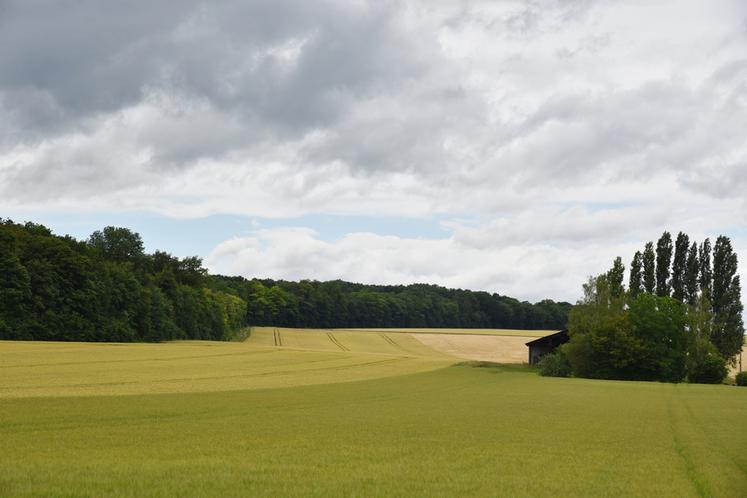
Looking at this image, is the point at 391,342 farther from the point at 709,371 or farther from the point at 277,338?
the point at 709,371

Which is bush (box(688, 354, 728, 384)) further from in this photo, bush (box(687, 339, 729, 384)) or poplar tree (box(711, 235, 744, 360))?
poplar tree (box(711, 235, 744, 360))

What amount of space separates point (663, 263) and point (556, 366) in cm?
2471

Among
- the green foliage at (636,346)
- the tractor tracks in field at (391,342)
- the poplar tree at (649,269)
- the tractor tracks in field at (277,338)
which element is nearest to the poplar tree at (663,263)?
the poplar tree at (649,269)

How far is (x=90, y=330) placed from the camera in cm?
9438

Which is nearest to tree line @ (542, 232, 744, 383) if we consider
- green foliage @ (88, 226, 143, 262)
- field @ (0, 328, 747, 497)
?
field @ (0, 328, 747, 497)

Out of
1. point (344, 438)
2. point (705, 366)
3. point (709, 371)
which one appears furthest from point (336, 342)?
point (344, 438)

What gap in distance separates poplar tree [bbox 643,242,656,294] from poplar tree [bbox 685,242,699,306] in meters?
4.00

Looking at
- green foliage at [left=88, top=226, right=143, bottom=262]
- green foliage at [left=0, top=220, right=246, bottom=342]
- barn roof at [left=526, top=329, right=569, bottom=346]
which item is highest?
green foliage at [left=88, top=226, right=143, bottom=262]

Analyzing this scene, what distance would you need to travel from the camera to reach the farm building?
322ft

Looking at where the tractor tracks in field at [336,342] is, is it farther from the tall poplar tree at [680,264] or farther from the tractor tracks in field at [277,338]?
the tall poplar tree at [680,264]

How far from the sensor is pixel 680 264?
95062mm

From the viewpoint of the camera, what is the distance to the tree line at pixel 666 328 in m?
80.5

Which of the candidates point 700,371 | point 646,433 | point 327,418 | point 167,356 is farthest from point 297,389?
point 700,371

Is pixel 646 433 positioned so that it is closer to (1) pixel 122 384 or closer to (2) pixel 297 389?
(2) pixel 297 389
